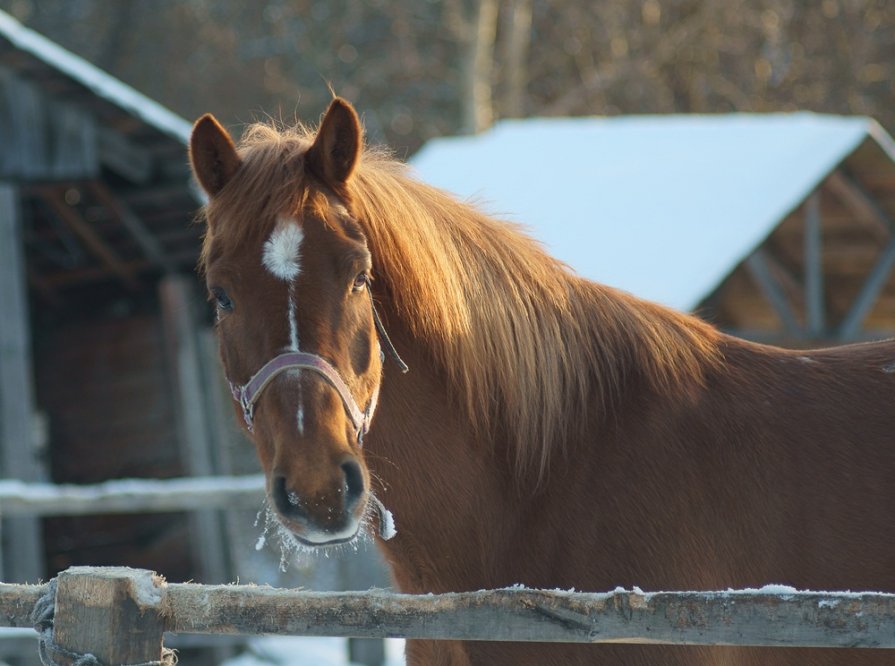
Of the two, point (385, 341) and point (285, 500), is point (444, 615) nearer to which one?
point (285, 500)

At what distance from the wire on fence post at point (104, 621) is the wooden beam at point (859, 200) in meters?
7.61

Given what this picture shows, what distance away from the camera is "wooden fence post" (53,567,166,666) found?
2301 mm

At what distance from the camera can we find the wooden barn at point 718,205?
8016 millimetres

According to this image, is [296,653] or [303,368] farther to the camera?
[296,653]

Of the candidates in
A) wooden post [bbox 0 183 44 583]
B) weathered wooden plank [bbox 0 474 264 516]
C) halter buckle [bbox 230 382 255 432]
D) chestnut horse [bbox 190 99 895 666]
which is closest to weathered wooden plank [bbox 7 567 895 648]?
chestnut horse [bbox 190 99 895 666]

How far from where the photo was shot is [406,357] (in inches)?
106

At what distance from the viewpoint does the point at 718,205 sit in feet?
28.6

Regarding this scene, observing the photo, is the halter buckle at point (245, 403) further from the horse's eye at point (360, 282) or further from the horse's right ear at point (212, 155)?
the horse's right ear at point (212, 155)

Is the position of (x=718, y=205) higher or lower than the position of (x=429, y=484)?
higher

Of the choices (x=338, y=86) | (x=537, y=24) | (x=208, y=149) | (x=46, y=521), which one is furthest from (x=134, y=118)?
(x=537, y=24)

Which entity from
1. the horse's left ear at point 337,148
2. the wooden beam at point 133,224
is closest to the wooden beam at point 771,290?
the wooden beam at point 133,224

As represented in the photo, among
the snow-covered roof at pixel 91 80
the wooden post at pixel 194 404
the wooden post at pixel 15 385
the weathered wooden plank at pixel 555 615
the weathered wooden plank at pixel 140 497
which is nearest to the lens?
the weathered wooden plank at pixel 555 615

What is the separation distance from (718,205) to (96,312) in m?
5.50

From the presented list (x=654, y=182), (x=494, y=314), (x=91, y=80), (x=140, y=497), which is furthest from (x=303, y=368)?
(x=654, y=182)
